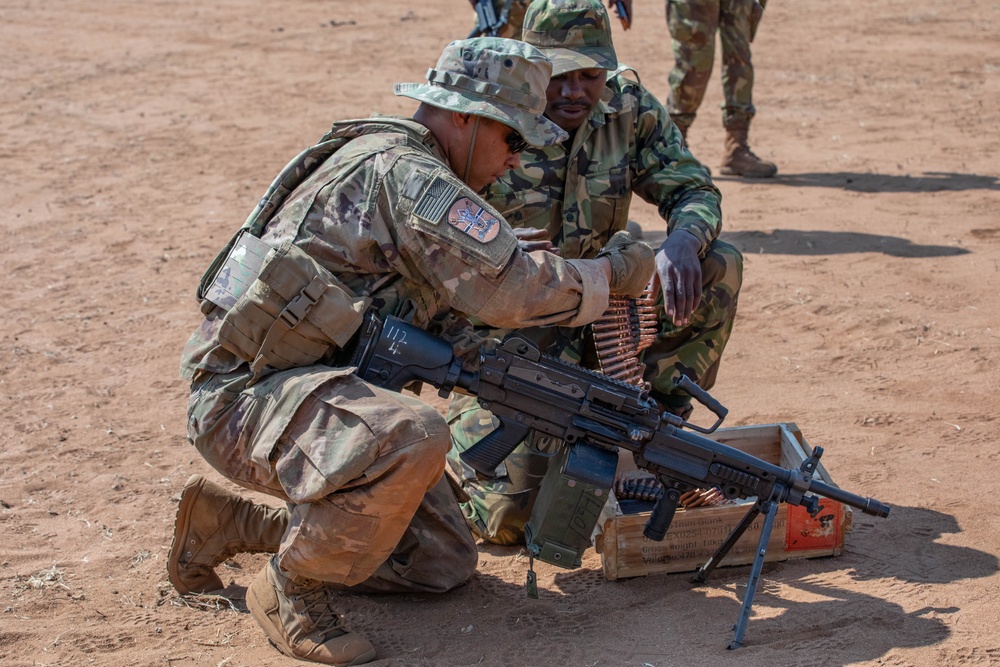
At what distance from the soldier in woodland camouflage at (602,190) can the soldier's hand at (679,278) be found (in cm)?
9

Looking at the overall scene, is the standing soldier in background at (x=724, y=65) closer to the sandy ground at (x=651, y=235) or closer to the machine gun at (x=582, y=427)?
the sandy ground at (x=651, y=235)

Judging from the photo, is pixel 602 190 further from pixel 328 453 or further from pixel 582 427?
pixel 328 453

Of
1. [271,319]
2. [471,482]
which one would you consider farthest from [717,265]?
[271,319]

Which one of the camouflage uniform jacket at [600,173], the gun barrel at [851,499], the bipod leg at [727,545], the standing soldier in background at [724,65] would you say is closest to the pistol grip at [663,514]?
the bipod leg at [727,545]

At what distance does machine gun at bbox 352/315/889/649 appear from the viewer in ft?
12.5

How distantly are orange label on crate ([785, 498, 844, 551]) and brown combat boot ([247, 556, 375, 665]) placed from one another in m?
1.62

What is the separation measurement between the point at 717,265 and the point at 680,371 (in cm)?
49

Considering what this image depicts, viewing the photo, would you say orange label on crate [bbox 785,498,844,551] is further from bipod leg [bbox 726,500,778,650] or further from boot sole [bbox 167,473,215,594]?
boot sole [bbox 167,473,215,594]

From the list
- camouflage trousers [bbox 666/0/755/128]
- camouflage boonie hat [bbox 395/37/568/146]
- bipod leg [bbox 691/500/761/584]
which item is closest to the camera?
camouflage boonie hat [bbox 395/37/568/146]

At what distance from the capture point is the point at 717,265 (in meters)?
4.96

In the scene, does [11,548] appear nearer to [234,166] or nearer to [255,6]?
[234,166]

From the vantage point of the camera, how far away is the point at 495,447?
13.1 ft

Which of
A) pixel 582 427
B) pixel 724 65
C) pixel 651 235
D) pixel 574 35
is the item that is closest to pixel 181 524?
pixel 582 427

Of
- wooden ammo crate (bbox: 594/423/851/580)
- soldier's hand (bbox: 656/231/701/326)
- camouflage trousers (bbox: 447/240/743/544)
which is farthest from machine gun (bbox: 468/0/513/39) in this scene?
wooden ammo crate (bbox: 594/423/851/580)
